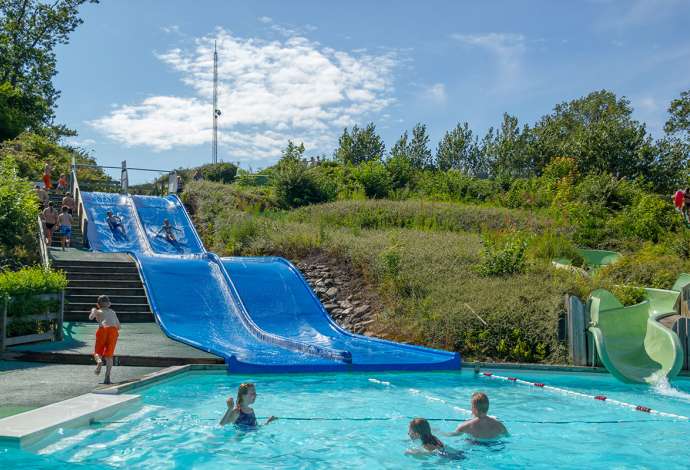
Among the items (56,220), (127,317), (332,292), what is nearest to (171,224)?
(56,220)

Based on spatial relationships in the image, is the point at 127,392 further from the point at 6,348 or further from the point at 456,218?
the point at 456,218

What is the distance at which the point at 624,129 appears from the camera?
34.0 m

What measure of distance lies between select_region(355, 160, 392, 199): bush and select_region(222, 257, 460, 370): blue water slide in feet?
40.0

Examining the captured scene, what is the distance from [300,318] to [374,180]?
15.9m

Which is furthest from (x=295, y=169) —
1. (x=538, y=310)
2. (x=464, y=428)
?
(x=464, y=428)

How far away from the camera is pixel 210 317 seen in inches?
593

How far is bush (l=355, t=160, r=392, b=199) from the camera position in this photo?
99.0 feet

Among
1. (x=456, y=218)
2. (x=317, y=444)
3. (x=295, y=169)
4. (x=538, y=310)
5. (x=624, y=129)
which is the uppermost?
(x=624, y=129)

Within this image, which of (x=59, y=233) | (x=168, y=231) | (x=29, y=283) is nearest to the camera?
(x=29, y=283)

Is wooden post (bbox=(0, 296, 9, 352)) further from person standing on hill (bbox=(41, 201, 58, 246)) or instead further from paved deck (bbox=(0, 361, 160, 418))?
person standing on hill (bbox=(41, 201, 58, 246))

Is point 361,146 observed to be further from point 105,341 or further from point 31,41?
point 105,341

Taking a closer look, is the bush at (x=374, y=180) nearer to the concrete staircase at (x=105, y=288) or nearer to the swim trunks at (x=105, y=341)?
the concrete staircase at (x=105, y=288)

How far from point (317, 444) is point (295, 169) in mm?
21821

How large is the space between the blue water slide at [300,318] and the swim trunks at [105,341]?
13.4ft
